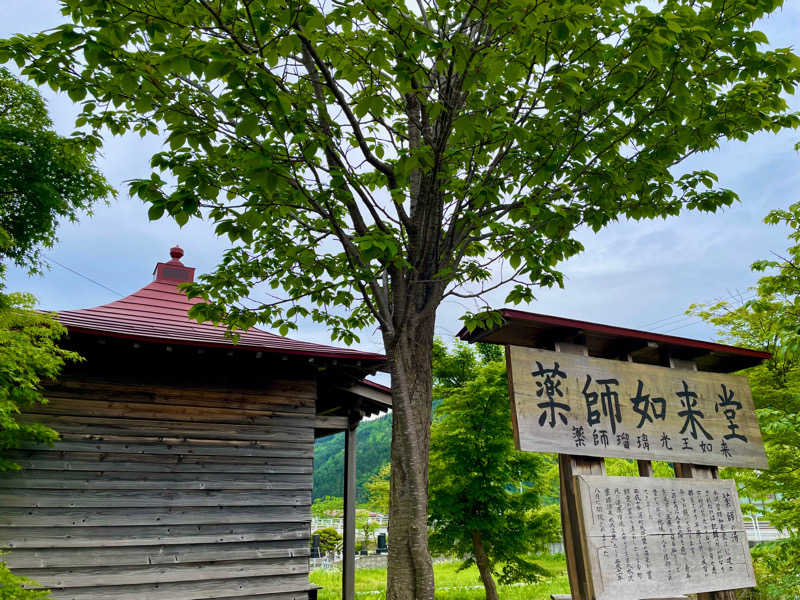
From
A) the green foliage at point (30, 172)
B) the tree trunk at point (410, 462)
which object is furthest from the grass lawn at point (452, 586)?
the green foliage at point (30, 172)

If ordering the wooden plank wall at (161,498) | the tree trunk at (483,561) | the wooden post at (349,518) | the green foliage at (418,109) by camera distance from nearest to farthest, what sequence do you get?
the green foliage at (418,109), the wooden plank wall at (161,498), the wooden post at (349,518), the tree trunk at (483,561)

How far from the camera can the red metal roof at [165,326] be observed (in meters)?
6.65

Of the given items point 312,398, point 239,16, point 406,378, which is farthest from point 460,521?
point 239,16

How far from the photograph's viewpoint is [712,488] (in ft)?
20.5

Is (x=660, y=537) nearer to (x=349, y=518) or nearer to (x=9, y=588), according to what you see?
(x=349, y=518)

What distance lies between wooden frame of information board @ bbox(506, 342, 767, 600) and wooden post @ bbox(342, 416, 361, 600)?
4.28 metres

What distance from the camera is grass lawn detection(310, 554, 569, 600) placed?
14.4 m

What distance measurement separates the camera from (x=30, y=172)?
20.7 ft

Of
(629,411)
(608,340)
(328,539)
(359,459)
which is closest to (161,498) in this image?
(629,411)

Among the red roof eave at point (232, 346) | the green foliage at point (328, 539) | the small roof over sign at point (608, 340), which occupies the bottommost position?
the green foliage at point (328, 539)

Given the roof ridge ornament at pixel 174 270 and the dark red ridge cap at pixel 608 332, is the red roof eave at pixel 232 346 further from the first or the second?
the roof ridge ornament at pixel 174 270

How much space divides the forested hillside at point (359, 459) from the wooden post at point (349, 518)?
44.4 metres

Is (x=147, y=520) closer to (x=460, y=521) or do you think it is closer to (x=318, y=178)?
(x=318, y=178)

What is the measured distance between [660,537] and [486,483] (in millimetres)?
6684
